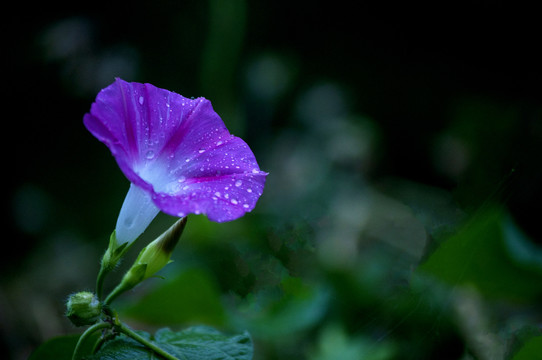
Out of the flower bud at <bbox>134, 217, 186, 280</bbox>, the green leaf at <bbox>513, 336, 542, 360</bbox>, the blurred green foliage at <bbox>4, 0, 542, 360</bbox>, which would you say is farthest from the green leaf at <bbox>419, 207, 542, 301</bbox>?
the flower bud at <bbox>134, 217, 186, 280</bbox>

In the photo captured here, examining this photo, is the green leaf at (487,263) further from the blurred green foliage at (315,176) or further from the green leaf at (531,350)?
the green leaf at (531,350)

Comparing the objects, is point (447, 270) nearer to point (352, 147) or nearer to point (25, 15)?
point (352, 147)

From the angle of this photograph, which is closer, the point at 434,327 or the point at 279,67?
the point at 434,327

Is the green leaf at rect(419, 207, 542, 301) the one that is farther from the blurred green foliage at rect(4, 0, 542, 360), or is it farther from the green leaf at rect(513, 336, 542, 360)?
the green leaf at rect(513, 336, 542, 360)

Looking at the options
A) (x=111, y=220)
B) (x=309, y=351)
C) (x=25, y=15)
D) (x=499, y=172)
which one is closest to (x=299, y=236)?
(x=309, y=351)

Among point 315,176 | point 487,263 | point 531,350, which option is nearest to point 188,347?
point 531,350

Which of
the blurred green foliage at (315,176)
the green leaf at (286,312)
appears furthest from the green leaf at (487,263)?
the green leaf at (286,312)

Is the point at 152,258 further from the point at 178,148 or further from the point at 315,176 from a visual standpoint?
the point at 315,176
